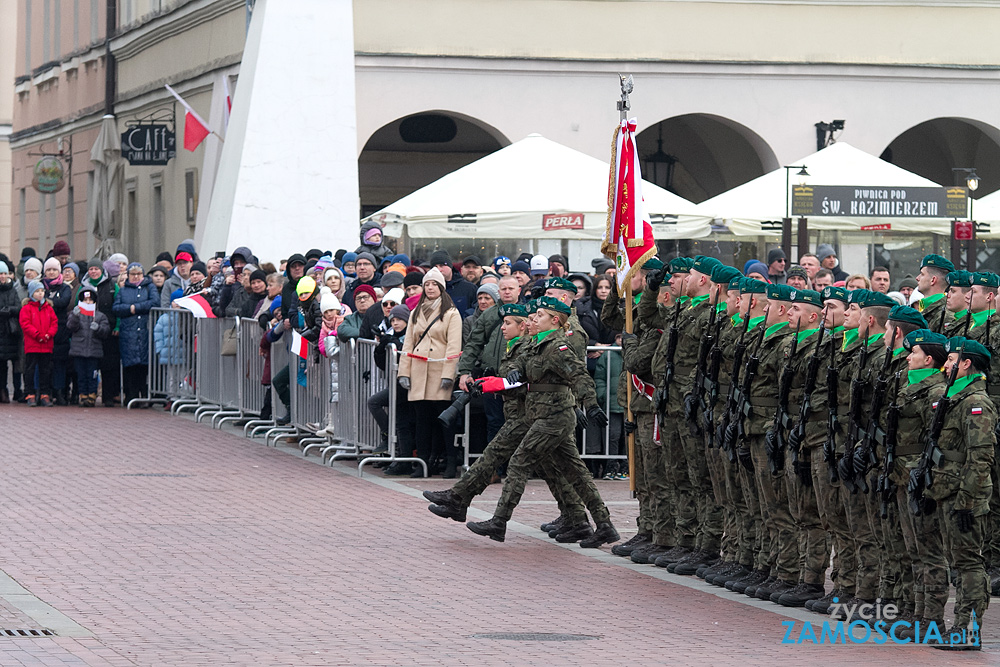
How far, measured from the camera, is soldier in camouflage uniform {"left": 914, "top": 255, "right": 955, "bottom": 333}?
11875 mm

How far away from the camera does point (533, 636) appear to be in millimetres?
9688

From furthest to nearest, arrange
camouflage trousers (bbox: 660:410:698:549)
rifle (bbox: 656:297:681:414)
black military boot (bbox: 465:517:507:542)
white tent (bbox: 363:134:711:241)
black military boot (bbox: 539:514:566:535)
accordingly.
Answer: white tent (bbox: 363:134:711:241)
black military boot (bbox: 539:514:566:535)
black military boot (bbox: 465:517:507:542)
camouflage trousers (bbox: 660:410:698:549)
rifle (bbox: 656:297:681:414)

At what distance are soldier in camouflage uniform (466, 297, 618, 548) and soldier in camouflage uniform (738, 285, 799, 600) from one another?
208 cm

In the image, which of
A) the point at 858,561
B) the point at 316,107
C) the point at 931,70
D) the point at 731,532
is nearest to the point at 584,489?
the point at 731,532

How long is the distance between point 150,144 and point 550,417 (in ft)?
71.8

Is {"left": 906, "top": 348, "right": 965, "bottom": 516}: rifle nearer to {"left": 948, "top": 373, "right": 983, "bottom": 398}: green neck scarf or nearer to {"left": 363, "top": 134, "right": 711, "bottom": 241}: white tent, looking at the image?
{"left": 948, "top": 373, "right": 983, "bottom": 398}: green neck scarf

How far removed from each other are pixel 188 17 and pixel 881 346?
2517 cm

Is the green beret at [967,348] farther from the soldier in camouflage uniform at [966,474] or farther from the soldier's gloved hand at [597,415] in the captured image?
the soldier's gloved hand at [597,415]

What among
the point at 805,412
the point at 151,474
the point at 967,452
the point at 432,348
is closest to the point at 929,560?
the point at 967,452

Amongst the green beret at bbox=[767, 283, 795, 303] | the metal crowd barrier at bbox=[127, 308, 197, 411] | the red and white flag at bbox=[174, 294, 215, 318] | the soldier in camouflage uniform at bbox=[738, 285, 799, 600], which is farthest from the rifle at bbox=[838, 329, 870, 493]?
the metal crowd barrier at bbox=[127, 308, 197, 411]

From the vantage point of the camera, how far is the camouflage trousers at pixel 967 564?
31.1ft

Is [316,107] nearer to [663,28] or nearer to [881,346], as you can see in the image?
[663,28]

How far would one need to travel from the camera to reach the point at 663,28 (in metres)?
30.1

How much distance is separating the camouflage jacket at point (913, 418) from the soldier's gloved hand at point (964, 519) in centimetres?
37
